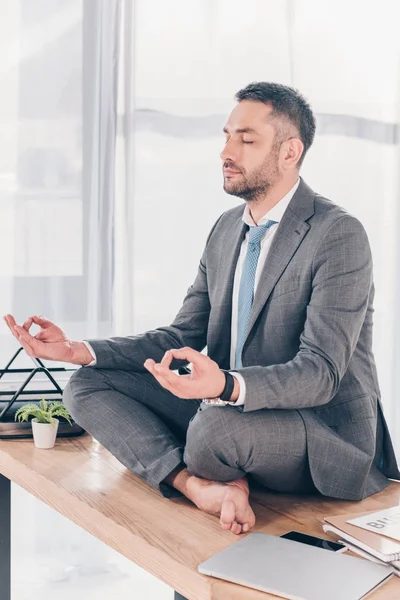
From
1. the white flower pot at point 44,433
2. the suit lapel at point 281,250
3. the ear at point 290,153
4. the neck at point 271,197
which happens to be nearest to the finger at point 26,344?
the white flower pot at point 44,433

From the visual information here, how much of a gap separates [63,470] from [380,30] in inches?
85.7

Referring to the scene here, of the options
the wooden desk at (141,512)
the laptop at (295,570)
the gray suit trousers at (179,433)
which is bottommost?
the wooden desk at (141,512)

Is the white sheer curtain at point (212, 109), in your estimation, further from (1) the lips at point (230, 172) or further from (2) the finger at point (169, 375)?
(2) the finger at point (169, 375)

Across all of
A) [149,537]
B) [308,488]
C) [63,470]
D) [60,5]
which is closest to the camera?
[149,537]

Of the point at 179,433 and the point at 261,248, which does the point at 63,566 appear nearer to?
the point at 179,433

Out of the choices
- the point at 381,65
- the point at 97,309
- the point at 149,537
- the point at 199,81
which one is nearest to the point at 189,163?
the point at 199,81

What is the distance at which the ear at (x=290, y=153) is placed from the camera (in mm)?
1997

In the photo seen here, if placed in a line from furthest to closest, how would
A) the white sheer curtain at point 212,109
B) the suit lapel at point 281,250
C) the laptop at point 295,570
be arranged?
the white sheer curtain at point 212,109 → the suit lapel at point 281,250 → the laptop at point 295,570

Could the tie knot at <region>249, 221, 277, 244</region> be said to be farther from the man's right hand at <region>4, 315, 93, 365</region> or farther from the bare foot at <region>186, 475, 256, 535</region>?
the bare foot at <region>186, 475, 256, 535</region>

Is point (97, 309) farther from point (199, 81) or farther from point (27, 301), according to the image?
point (199, 81)

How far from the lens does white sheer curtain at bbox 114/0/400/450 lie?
300cm

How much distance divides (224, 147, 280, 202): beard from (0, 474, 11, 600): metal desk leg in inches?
35.4

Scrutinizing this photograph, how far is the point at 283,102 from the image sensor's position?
6.54ft

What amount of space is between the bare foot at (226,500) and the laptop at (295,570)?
0.25ft
